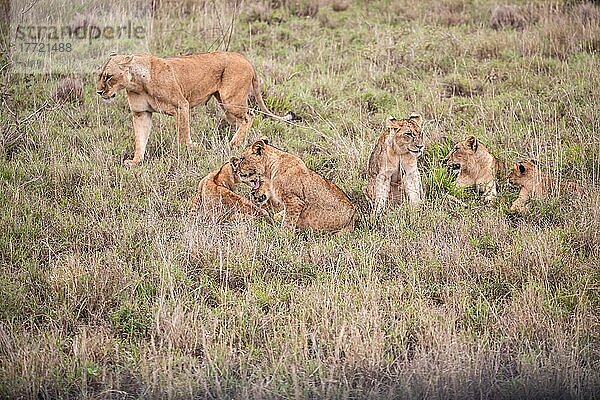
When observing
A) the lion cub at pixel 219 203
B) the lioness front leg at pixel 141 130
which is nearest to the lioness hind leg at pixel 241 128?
the lioness front leg at pixel 141 130

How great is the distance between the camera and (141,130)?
9.20 meters

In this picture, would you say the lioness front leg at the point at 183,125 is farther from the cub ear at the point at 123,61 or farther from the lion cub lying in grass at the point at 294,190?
the lion cub lying in grass at the point at 294,190

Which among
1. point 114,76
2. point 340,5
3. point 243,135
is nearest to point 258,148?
point 243,135

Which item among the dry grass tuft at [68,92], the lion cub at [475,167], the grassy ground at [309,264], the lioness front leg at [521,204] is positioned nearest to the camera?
the grassy ground at [309,264]

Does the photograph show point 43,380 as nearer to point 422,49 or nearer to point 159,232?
point 159,232

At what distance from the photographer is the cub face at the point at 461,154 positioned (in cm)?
827

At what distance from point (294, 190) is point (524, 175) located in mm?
2201

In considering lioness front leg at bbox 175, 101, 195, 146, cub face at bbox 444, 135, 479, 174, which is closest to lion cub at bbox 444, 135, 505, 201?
cub face at bbox 444, 135, 479, 174

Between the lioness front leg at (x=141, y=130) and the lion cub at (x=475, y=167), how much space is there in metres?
3.26

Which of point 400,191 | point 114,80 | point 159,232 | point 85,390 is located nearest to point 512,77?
point 400,191

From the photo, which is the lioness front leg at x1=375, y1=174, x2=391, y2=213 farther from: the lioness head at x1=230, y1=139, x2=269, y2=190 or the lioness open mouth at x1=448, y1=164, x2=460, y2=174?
the lioness head at x1=230, y1=139, x2=269, y2=190

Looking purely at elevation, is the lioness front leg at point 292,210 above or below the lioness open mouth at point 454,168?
below

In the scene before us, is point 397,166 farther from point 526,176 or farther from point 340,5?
point 340,5

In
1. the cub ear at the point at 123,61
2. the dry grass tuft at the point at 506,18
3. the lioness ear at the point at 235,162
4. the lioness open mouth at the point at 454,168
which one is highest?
the dry grass tuft at the point at 506,18
